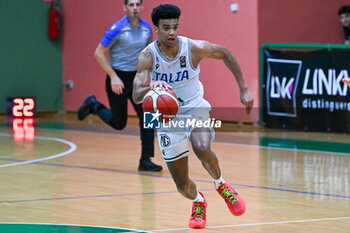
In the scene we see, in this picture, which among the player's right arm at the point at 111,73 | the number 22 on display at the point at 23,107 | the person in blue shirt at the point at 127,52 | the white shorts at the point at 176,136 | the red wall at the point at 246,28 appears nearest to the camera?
the white shorts at the point at 176,136

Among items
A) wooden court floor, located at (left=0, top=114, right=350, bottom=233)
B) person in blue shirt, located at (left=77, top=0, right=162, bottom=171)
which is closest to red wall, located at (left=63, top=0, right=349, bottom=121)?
wooden court floor, located at (left=0, top=114, right=350, bottom=233)

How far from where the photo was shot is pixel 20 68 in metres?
17.5

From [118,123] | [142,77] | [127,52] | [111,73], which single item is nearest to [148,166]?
[118,123]

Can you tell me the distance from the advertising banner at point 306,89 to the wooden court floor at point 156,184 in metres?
0.31

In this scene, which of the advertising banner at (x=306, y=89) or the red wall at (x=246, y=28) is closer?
the advertising banner at (x=306, y=89)

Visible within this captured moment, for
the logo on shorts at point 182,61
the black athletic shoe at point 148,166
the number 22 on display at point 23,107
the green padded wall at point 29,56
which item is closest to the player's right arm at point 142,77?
the logo on shorts at point 182,61

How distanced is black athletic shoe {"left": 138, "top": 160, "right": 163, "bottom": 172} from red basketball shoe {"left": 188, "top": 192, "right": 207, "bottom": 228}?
121 inches

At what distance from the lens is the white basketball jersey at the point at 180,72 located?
20.6 feet

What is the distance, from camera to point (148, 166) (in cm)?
938

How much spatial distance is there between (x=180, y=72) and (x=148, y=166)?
3242mm

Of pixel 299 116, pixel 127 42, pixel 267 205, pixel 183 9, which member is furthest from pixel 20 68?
pixel 267 205

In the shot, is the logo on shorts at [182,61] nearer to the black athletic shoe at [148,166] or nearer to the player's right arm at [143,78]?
the player's right arm at [143,78]

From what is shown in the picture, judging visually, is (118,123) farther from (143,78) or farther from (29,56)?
(29,56)

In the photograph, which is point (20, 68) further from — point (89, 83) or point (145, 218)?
point (145, 218)
